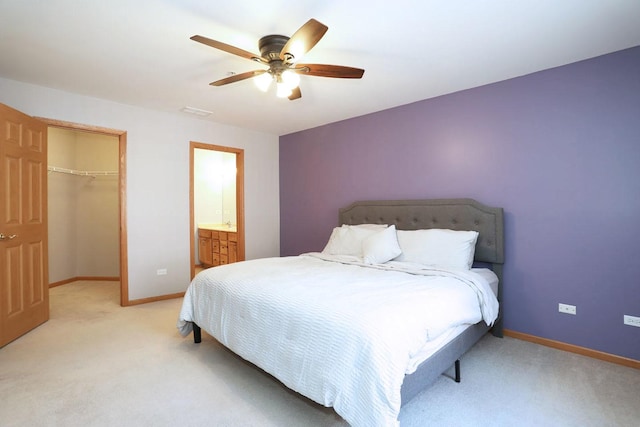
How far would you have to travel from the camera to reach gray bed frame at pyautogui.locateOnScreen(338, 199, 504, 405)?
1854mm

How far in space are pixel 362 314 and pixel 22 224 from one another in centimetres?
326

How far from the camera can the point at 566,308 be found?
8.87 ft

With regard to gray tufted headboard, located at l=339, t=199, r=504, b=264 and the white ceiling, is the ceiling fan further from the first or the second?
gray tufted headboard, located at l=339, t=199, r=504, b=264

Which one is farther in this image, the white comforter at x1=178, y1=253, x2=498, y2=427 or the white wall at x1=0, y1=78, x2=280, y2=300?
the white wall at x1=0, y1=78, x2=280, y2=300

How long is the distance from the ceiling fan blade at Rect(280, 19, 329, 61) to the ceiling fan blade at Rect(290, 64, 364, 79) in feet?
0.45

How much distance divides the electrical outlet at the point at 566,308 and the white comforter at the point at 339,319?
0.74 metres

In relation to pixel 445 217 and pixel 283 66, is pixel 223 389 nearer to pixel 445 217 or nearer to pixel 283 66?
pixel 283 66

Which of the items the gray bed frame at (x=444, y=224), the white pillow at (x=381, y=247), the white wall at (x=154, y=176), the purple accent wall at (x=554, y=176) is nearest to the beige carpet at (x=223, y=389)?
the gray bed frame at (x=444, y=224)

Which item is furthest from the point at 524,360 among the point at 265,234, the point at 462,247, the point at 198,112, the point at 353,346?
the point at 198,112

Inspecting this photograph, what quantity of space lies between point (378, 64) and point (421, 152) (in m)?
1.27

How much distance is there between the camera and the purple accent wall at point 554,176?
8.05 ft

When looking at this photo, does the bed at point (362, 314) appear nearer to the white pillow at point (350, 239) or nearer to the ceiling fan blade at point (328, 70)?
the white pillow at point (350, 239)

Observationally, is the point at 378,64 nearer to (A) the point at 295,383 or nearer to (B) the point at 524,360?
(A) the point at 295,383

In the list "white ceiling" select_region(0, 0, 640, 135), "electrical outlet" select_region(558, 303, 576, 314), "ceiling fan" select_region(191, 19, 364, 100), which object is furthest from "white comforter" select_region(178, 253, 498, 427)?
"white ceiling" select_region(0, 0, 640, 135)
